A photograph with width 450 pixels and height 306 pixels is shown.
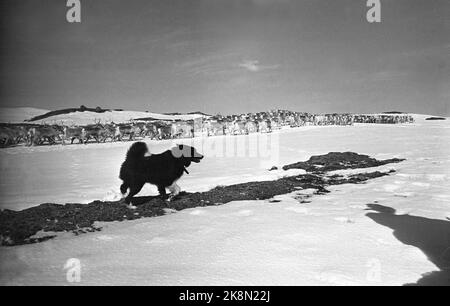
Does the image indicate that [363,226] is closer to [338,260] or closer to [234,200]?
[338,260]

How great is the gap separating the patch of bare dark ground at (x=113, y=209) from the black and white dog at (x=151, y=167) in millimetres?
532

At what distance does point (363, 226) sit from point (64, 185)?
412 inches

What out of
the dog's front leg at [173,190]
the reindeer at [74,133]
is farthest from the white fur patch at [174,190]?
the reindeer at [74,133]

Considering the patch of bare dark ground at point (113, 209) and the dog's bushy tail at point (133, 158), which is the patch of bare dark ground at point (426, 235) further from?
the dog's bushy tail at point (133, 158)

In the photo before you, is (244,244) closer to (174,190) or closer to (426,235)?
(426,235)

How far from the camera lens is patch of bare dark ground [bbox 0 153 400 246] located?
19.8 ft

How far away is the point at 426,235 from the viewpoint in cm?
542

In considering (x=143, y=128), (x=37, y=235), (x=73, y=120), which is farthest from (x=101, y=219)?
(x=73, y=120)

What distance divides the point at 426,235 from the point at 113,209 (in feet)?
23.4

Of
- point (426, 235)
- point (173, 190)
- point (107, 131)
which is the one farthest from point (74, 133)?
point (426, 235)

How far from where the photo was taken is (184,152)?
8461 millimetres

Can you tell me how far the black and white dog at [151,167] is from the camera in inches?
308

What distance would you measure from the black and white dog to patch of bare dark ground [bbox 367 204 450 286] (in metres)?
5.17

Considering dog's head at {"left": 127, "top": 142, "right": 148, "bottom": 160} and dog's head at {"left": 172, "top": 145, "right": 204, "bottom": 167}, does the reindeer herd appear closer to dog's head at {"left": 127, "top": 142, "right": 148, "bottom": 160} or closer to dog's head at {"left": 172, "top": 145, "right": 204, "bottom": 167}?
dog's head at {"left": 127, "top": 142, "right": 148, "bottom": 160}
